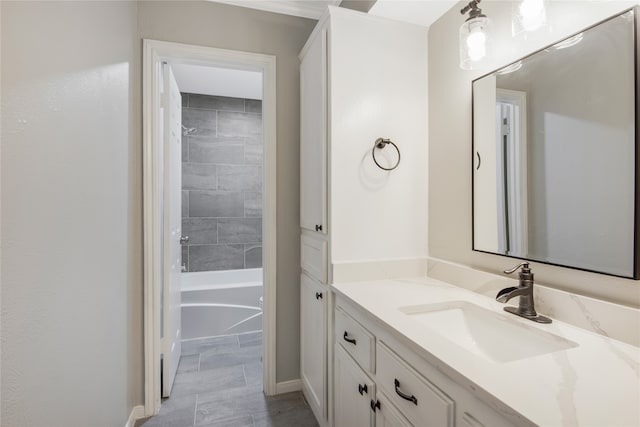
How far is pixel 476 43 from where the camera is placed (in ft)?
4.02

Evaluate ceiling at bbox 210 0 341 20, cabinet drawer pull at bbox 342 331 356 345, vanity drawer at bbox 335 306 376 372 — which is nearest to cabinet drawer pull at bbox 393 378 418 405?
vanity drawer at bbox 335 306 376 372

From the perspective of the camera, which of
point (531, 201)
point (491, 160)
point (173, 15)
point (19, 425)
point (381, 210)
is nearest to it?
point (19, 425)

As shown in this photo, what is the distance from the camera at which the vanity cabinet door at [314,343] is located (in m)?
1.62

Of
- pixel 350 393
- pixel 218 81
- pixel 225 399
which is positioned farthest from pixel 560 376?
pixel 218 81

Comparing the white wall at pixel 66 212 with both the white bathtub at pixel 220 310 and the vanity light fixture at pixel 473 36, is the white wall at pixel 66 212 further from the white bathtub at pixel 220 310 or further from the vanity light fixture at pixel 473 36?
the vanity light fixture at pixel 473 36

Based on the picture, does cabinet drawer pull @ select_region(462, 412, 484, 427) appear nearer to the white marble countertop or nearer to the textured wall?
the white marble countertop

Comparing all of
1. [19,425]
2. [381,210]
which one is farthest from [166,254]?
[381,210]

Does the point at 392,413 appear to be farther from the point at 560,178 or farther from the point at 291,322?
the point at 291,322

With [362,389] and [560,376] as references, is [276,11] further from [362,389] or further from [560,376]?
[560,376]

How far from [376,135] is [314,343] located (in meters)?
1.17

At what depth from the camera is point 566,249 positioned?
1.02m

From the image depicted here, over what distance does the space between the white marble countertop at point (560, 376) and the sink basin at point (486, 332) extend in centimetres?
4

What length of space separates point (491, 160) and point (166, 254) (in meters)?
1.87

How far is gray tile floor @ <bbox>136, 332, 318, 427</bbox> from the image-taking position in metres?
1.82
